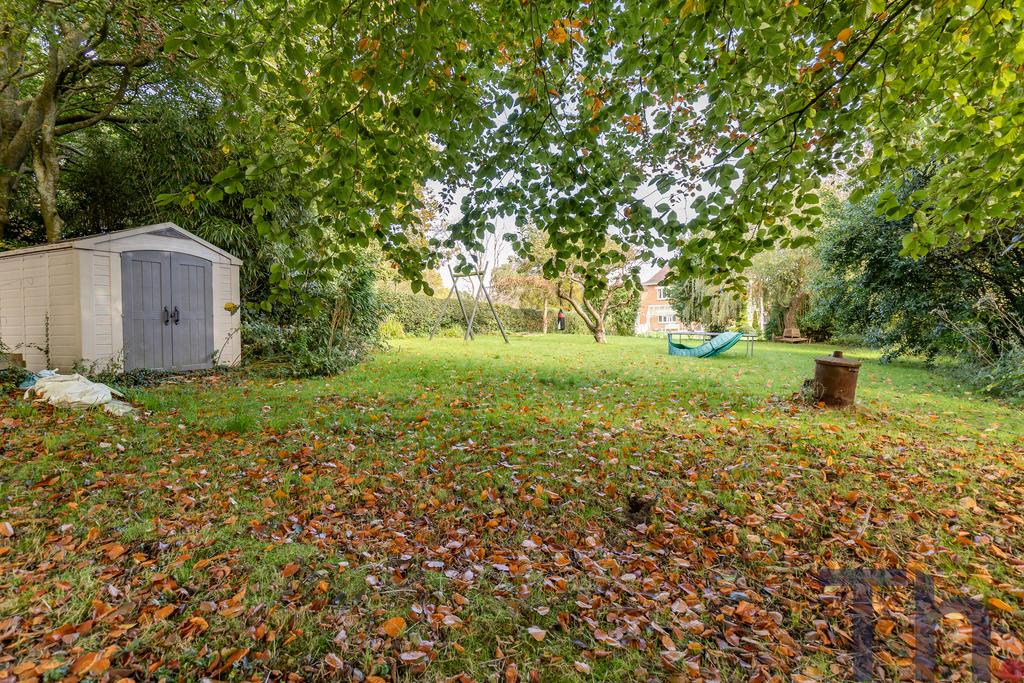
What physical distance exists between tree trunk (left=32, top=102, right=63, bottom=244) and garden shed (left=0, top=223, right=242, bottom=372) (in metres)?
1.02

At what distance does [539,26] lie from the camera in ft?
11.1

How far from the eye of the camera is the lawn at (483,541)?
1.89 meters

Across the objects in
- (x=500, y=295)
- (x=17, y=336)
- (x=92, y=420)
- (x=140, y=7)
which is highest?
(x=140, y=7)

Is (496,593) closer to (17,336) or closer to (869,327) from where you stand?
(17,336)

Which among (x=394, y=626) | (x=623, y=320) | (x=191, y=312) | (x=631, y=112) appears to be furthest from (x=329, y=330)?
(x=623, y=320)

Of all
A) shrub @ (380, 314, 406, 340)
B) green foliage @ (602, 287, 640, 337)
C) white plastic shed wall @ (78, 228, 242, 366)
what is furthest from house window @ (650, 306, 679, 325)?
white plastic shed wall @ (78, 228, 242, 366)

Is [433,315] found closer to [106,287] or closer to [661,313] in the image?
[106,287]

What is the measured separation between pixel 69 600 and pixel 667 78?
16.1ft

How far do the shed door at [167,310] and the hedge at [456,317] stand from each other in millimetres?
5554

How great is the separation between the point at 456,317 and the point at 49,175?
13.3 m

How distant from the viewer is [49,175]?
27.2 ft

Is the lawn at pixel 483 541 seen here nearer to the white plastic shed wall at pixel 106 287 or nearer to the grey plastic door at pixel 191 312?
the white plastic shed wall at pixel 106 287

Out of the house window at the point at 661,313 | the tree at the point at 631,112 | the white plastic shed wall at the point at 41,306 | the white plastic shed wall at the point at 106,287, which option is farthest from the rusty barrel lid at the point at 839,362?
the house window at the point at 661,313

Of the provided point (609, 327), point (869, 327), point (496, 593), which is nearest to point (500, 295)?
point (609, 327)
